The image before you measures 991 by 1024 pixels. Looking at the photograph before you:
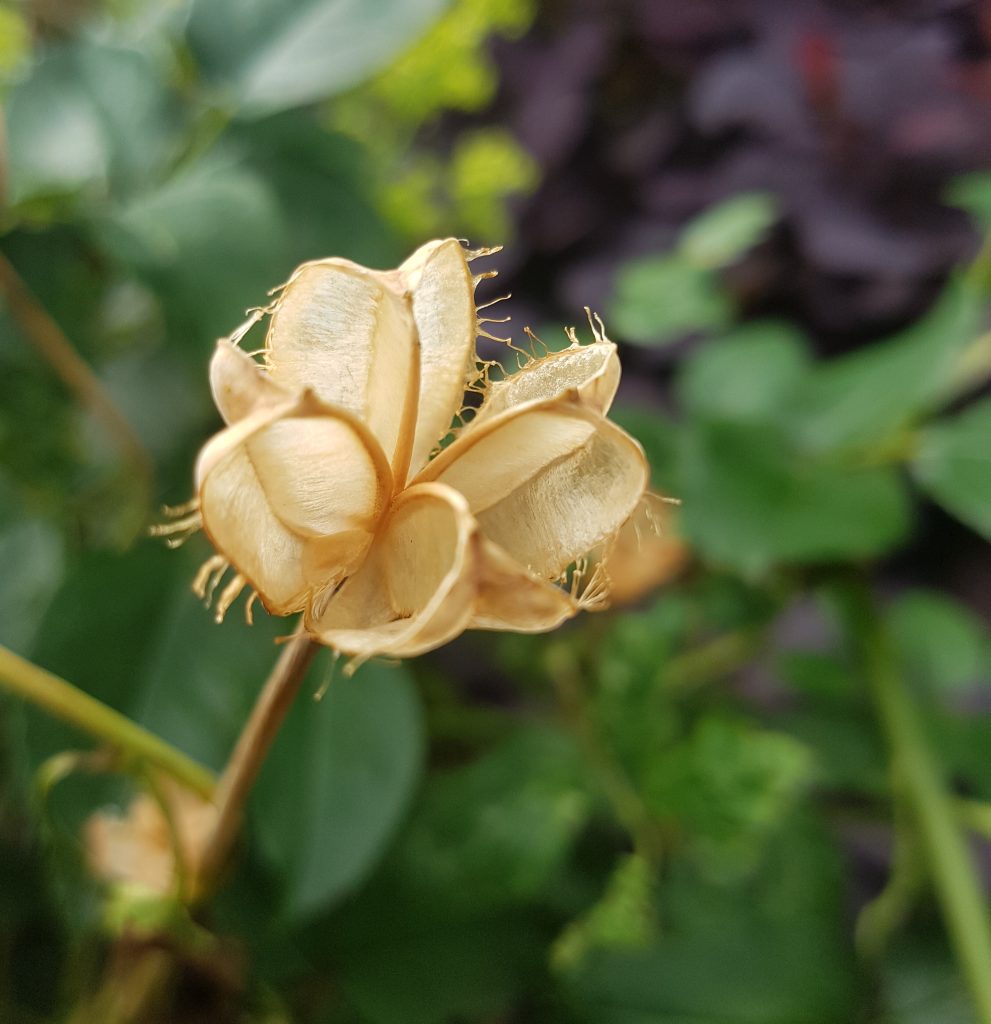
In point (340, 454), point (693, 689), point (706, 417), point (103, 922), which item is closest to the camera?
point (340, 454)

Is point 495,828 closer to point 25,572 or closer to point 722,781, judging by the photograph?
point 722,781

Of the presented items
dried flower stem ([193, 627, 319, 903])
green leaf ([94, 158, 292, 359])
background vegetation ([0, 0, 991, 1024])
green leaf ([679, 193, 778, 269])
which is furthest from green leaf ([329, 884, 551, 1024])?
green leaf ([679, 193, 778, 269])

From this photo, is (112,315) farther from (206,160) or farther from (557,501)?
(557,501)

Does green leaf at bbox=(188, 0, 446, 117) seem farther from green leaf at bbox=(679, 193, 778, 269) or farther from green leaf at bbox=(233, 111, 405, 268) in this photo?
green leaf at bbox=(679, 193, 778, 269)

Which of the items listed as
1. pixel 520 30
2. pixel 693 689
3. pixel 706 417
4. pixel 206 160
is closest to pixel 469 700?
pixel 693 689

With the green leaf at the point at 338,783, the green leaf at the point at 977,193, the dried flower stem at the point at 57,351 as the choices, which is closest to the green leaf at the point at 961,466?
the green leaf at the point at 977,193

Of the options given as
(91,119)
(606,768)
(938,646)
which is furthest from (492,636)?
(91,119)
